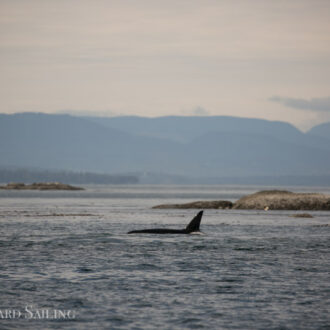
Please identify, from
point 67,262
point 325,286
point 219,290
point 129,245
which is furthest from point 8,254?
point 325,286

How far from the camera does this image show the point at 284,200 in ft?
280

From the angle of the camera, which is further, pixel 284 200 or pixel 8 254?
pixel 284 200

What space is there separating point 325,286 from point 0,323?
11493mm

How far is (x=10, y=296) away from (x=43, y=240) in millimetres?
18998

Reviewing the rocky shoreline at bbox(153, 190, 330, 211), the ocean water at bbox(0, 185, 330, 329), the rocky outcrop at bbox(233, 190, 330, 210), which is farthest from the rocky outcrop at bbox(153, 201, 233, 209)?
the ocean water at bbox(0, 185, 330, 329)

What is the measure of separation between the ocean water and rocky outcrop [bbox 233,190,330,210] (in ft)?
126

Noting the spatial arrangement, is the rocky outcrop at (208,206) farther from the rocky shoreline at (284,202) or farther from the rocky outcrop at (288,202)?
the rocky outcrop at (288,202)

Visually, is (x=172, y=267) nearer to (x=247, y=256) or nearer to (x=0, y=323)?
(x=247, y=256)

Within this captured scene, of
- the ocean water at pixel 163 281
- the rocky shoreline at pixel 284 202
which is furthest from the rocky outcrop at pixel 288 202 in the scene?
the ocean water at pixel 163 281

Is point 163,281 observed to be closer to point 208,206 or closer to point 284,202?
point 284,202

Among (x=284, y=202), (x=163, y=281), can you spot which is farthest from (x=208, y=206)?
(x=163, y=281)

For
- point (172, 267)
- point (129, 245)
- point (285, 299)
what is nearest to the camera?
point (285, 299)

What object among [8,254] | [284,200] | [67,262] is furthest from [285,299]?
[284,200]

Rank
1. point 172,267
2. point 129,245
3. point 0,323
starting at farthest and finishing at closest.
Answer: point 129,245, point 172,267, point 0,323
